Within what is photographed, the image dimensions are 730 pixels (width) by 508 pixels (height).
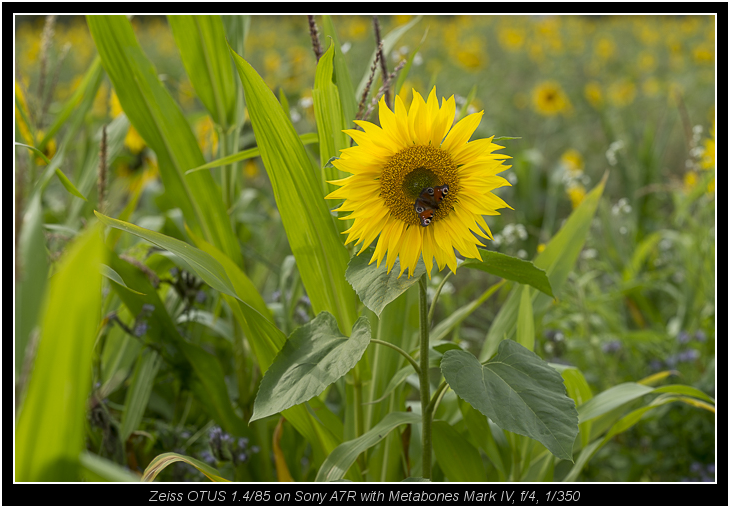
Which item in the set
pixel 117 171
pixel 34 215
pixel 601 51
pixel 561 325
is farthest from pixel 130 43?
pixel 601 51

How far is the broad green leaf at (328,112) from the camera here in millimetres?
708

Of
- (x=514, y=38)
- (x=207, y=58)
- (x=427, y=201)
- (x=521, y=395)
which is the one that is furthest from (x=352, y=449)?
(x=514, y=38)

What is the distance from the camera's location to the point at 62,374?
40 centimetres

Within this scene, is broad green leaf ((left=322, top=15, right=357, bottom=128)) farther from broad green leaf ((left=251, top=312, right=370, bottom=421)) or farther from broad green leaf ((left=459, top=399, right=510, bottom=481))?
broad green leaf ((left=459, top=399, right=510, bottom=481))

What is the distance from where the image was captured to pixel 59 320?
0.38 m

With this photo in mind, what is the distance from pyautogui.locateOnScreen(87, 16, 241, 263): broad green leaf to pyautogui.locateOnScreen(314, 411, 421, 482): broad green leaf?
442mm

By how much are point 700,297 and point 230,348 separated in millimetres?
1411

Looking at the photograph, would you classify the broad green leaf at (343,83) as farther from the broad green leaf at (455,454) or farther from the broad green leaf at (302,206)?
the broad green leaf at (455,454)

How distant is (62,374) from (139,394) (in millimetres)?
643

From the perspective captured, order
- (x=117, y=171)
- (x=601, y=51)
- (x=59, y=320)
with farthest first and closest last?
1. (x=601, y=51)
2. (x=117, y=171)
3. (x=59, y=320)

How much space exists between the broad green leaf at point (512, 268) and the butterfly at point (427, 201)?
89 millimetres

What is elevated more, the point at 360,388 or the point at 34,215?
the point at 34,215

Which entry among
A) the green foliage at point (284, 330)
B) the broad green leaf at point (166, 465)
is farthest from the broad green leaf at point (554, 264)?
the broad green leaf at point (166, 465)

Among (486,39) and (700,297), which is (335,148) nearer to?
(700,297)
